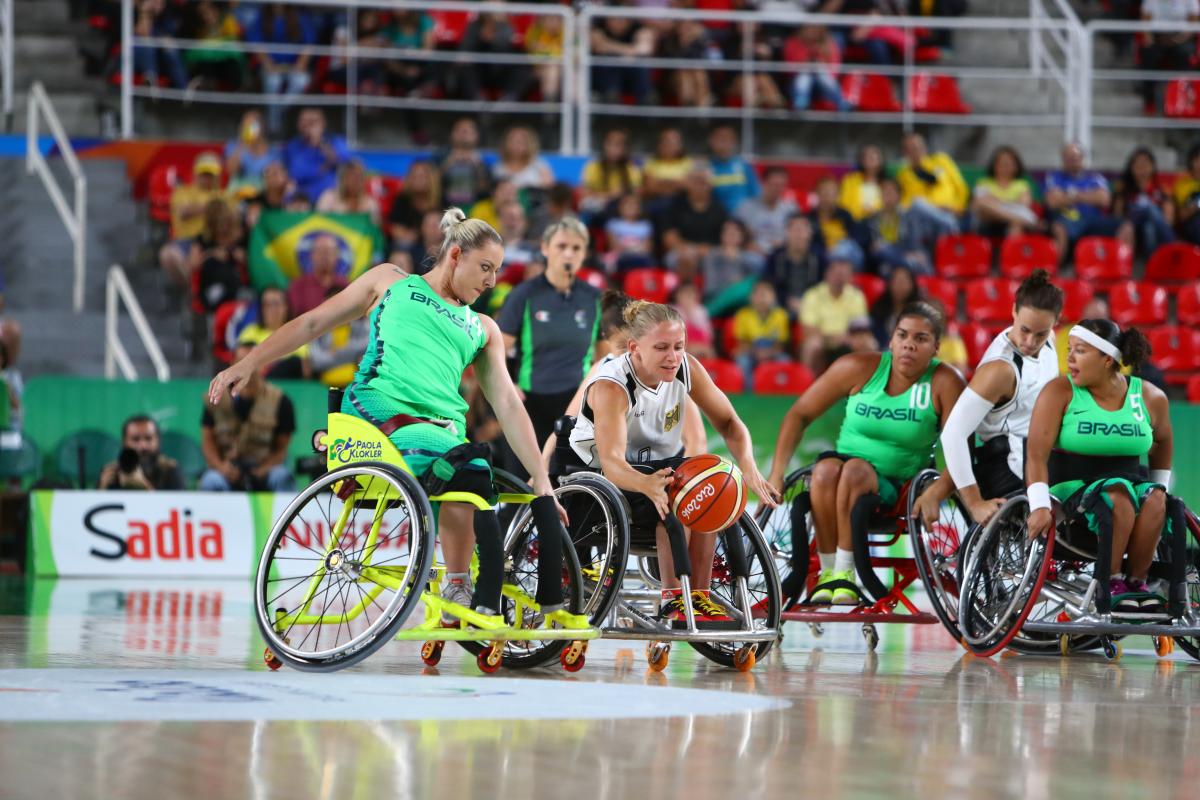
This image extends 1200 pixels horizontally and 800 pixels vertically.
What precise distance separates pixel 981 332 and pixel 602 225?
320cm

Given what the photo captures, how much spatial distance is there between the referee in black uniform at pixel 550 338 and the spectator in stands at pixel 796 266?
5627 mm

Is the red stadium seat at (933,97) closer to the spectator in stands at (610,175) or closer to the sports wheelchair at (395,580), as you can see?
the spectator in stands at (610,175)

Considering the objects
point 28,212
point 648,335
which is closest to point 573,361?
point 648,335

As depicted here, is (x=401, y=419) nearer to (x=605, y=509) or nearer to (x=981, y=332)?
(x=605, y=509)

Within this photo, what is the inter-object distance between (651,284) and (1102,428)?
283 inches

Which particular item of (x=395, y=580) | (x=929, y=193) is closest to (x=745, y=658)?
(x=395, y=580)

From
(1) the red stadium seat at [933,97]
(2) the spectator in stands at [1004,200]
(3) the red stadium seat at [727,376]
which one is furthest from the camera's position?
(1) the red stadium seat at [933,97]

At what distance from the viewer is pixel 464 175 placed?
1438cm

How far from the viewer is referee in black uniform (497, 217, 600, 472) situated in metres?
8.72

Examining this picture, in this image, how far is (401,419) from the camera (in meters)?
5.85

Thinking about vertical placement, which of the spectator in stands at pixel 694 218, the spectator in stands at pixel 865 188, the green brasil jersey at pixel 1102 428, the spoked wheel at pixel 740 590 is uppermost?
the spectator in stands at pixel 865 188

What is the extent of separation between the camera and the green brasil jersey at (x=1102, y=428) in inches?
278

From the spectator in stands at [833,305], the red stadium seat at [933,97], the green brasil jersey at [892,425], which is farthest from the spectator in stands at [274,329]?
the red stadium seat at [933,97]

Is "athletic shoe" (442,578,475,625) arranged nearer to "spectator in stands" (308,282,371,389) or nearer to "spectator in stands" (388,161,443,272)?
"spectator in stands" (308,282,371,389)
